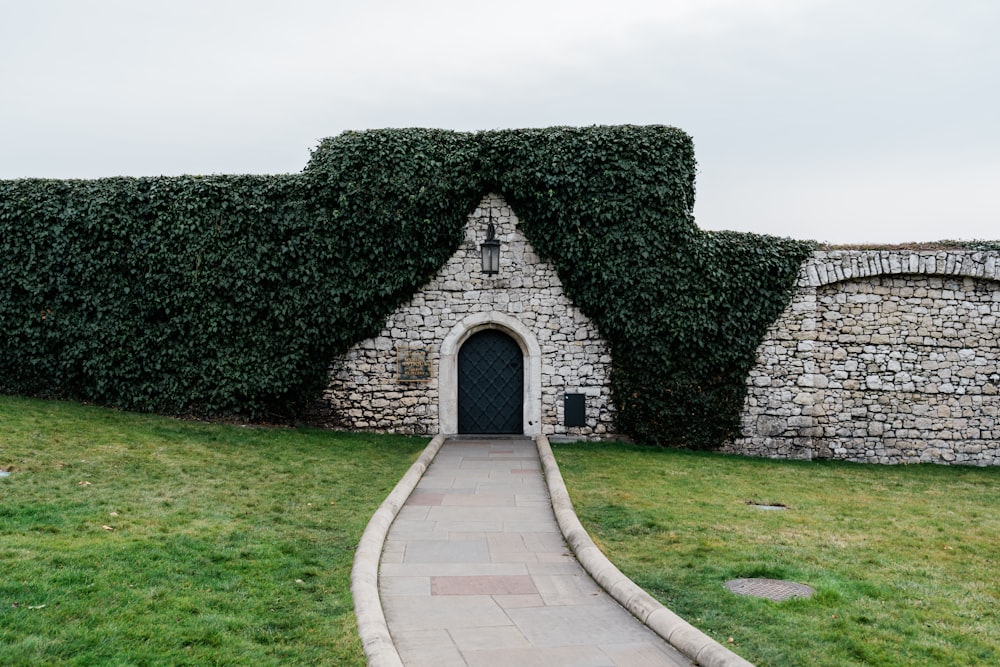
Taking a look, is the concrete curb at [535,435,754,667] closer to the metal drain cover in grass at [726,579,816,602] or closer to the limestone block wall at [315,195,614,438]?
the metal drain cover in grass at [726,579,816,602]

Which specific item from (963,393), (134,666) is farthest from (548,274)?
(134,666)

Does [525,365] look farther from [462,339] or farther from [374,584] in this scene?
[374,584]

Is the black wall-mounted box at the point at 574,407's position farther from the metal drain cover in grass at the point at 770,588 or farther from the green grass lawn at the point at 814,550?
the metal drain cover in grass at the point at 770,588

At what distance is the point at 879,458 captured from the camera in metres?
13.8

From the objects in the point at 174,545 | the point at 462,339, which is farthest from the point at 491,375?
the point at 174,545

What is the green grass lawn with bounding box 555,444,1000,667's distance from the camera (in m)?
4.69

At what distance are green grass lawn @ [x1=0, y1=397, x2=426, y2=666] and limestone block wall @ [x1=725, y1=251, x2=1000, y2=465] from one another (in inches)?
284

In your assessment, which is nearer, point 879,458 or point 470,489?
point 470,489

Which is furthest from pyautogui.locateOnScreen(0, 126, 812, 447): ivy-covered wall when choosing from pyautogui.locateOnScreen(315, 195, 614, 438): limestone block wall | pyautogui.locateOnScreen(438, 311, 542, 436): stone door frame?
pyautogui.locateOnScreen(438, 311, 542, 436): stone door frame

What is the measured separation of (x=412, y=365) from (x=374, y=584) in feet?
27.8

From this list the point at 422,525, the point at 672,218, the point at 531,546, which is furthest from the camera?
the point at 672,218

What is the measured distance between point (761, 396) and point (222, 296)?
10.5 metres

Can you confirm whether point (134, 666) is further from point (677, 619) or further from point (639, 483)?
point (639, 483)

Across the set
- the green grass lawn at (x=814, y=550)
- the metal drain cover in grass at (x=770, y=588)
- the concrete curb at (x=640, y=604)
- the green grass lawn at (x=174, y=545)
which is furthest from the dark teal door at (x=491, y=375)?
the metal drain cover in grass at (x=770, y=588)
